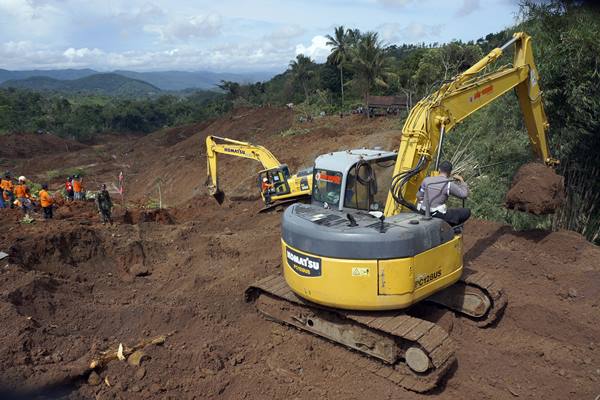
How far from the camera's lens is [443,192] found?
658 cm

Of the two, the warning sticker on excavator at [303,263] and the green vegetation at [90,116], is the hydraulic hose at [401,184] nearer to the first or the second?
the warning sticker on excavator at [303,263]

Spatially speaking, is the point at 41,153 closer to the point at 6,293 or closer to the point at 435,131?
the point at 6,293

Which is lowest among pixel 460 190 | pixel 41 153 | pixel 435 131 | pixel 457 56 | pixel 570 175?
pixel 41 153

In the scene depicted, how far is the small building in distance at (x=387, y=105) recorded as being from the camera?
1188 inches

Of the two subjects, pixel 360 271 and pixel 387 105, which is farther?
pixel 387 105

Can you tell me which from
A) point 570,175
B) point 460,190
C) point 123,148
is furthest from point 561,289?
point 123,148

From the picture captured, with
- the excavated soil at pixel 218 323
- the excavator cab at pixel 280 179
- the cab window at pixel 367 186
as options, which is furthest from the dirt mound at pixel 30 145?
the cab window at pixel 367 186

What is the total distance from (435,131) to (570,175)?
5705 millimetres

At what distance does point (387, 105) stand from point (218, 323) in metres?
25.0

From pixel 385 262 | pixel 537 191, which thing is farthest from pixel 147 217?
pixel 537 191

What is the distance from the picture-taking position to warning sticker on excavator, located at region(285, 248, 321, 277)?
632 cm

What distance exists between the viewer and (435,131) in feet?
24.0

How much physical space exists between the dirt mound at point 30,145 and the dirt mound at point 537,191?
35.9 meters

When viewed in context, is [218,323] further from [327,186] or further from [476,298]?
[476,298]
